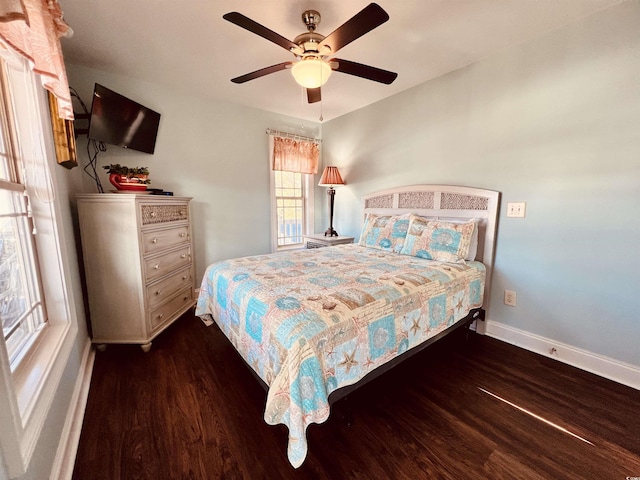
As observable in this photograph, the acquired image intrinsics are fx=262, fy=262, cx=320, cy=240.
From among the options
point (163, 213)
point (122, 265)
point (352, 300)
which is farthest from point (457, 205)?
point (122, 265)

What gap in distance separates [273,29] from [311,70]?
0.58 metres

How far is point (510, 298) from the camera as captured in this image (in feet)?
7.58

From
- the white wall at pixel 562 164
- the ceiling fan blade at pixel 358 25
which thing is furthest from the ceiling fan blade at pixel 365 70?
the white wall at pixel 562 164

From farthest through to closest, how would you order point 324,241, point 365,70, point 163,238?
point 324,241
point 163,238
point 365,70

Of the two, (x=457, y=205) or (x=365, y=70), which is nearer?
(x=365, y=70)

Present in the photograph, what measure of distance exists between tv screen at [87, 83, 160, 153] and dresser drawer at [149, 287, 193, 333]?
154 cm

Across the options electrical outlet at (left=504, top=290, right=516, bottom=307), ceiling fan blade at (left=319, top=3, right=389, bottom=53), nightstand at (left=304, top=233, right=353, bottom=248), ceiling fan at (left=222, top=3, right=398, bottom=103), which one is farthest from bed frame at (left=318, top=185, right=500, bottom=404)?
ceiling fan blade at (left=319, top=3, right=389, bottom=53)

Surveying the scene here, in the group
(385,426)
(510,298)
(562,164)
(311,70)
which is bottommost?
(385,426)

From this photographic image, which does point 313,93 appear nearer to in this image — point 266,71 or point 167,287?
point 266,71

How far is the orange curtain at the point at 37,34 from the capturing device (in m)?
0.72

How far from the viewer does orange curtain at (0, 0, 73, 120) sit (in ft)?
2.38

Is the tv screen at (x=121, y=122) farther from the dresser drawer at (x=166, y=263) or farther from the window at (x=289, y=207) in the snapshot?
the window at (x=289, y=207)

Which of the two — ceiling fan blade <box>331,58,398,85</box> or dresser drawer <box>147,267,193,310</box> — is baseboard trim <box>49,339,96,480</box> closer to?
dresser drawer <box>147,267,193,310</box>

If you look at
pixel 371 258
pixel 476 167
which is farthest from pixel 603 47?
pixel 371 258
